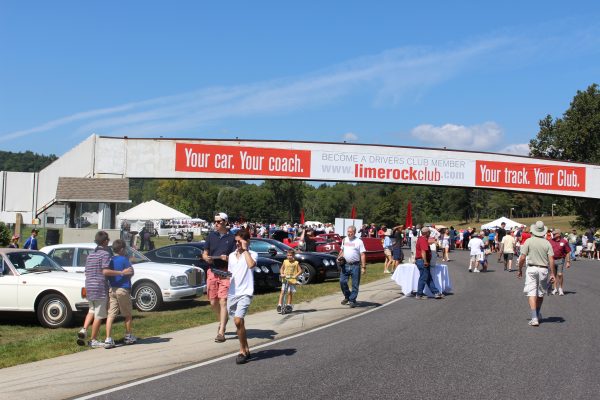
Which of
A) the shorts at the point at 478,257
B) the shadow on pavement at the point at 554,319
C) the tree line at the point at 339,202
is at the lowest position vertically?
the shadow on pavement at the point at 554,319

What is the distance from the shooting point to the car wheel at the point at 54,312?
11781mm

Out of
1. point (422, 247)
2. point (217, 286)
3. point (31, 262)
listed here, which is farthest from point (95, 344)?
point (422, 247)

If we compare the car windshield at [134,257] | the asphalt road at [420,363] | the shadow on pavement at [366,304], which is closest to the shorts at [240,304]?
the asphalt road at [420,363]

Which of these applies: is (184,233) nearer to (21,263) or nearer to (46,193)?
(46,193)

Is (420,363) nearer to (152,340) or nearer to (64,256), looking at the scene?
(152,340)

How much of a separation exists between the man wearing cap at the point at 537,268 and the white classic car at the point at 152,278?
710cm

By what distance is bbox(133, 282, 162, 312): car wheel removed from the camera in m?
14.1

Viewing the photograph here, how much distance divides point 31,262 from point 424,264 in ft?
28.5

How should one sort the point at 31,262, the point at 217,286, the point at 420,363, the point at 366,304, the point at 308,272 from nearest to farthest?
the point at 420,363 < the point at 217,286 < the point at 31,262 < the point at 366,304 < the point at 308,272

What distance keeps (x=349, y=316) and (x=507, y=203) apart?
12434 centimetres

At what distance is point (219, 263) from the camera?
9.71 m

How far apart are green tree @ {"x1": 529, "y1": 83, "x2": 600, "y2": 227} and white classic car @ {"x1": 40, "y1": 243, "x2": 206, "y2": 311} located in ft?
182

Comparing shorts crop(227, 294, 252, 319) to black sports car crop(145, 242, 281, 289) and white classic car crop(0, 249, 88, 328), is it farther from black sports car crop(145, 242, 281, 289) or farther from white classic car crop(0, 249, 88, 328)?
black sports car crop(145, 242, 281, 289)

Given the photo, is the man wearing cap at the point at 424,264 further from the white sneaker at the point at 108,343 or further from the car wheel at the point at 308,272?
the white sneaker at the point at 108,343
